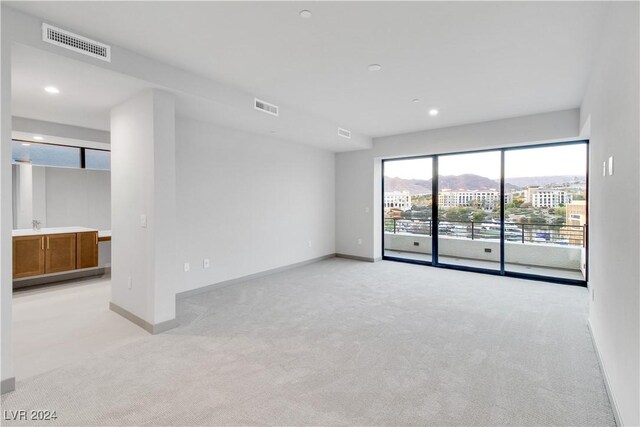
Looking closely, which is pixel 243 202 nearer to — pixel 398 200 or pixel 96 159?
pixel 96 159

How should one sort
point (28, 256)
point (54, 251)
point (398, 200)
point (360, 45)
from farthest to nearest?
point (398, 200)
point (54, 251)
point (28, 256)
point (360, 45)

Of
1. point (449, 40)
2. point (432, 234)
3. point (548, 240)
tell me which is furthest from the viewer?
point (432, 234)

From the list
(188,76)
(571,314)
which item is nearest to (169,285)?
(188,76)

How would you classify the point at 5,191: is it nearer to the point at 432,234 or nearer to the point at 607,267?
the point at 607,267

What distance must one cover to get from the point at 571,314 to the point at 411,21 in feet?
12.6

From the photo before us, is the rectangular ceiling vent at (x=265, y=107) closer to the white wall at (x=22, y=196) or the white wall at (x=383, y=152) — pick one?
the white wall at (x=383, y=152)

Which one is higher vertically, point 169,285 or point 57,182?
point 57,182

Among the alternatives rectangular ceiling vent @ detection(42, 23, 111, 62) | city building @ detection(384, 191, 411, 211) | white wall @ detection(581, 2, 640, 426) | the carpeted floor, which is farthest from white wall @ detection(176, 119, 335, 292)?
white wall @ detection(581, 2, 640, 426)

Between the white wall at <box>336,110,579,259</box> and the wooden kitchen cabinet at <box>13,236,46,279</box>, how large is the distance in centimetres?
553

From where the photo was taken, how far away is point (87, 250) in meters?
5.57

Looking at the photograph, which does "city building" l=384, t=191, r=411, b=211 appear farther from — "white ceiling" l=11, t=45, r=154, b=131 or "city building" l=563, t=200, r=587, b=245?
"white ceiling" l=11, t=45, r=154, b=131

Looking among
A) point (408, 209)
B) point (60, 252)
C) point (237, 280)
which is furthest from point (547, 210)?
point (60, 252)

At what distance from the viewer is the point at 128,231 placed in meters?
3.66

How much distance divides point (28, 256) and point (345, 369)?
17.5ft
